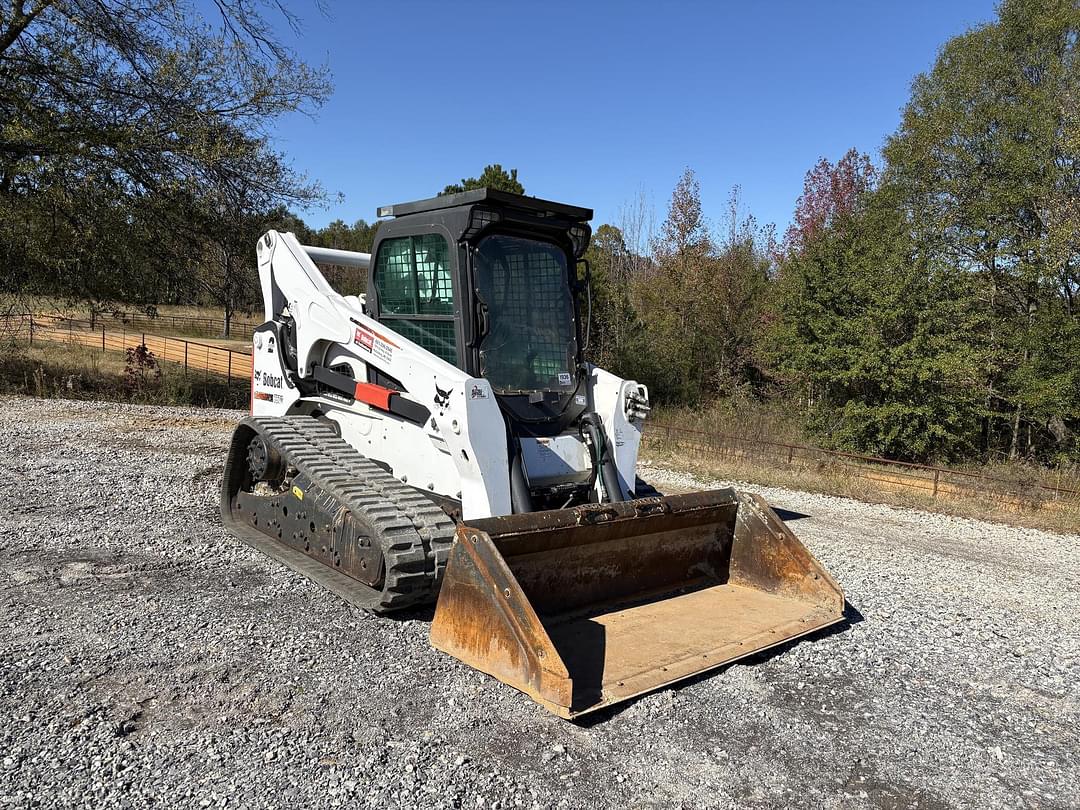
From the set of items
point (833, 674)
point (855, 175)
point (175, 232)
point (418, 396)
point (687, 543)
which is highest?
point (855, 175)

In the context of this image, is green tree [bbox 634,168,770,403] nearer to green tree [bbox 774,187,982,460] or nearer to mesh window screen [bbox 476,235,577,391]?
green tree [bbox 774,187,982,460]

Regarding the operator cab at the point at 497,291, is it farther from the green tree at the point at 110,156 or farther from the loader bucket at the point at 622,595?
the green tree at the point at 110,156

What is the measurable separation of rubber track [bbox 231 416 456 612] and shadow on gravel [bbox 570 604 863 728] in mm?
1355

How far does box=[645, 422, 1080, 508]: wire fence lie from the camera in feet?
35.8

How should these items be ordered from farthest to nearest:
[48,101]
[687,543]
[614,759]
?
1. [48,101]
2. [687,543]
3. [614,759]

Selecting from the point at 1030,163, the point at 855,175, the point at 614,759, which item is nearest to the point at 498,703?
the point at 614,759

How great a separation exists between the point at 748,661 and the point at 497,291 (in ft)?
9.37

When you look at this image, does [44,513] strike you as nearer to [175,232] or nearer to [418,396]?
[418,396]

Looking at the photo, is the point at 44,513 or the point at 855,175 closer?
the point at 44,513

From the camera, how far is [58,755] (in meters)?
3.36

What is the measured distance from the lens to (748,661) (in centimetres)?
479

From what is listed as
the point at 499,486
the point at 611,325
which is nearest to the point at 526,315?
the point at 499,486

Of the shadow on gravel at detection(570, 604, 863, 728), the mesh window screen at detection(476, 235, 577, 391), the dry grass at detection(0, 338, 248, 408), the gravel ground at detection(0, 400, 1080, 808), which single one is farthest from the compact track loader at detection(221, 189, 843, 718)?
the dry grass at detection(0, 338, 248, 408)

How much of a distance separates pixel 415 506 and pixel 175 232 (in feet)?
41.9
